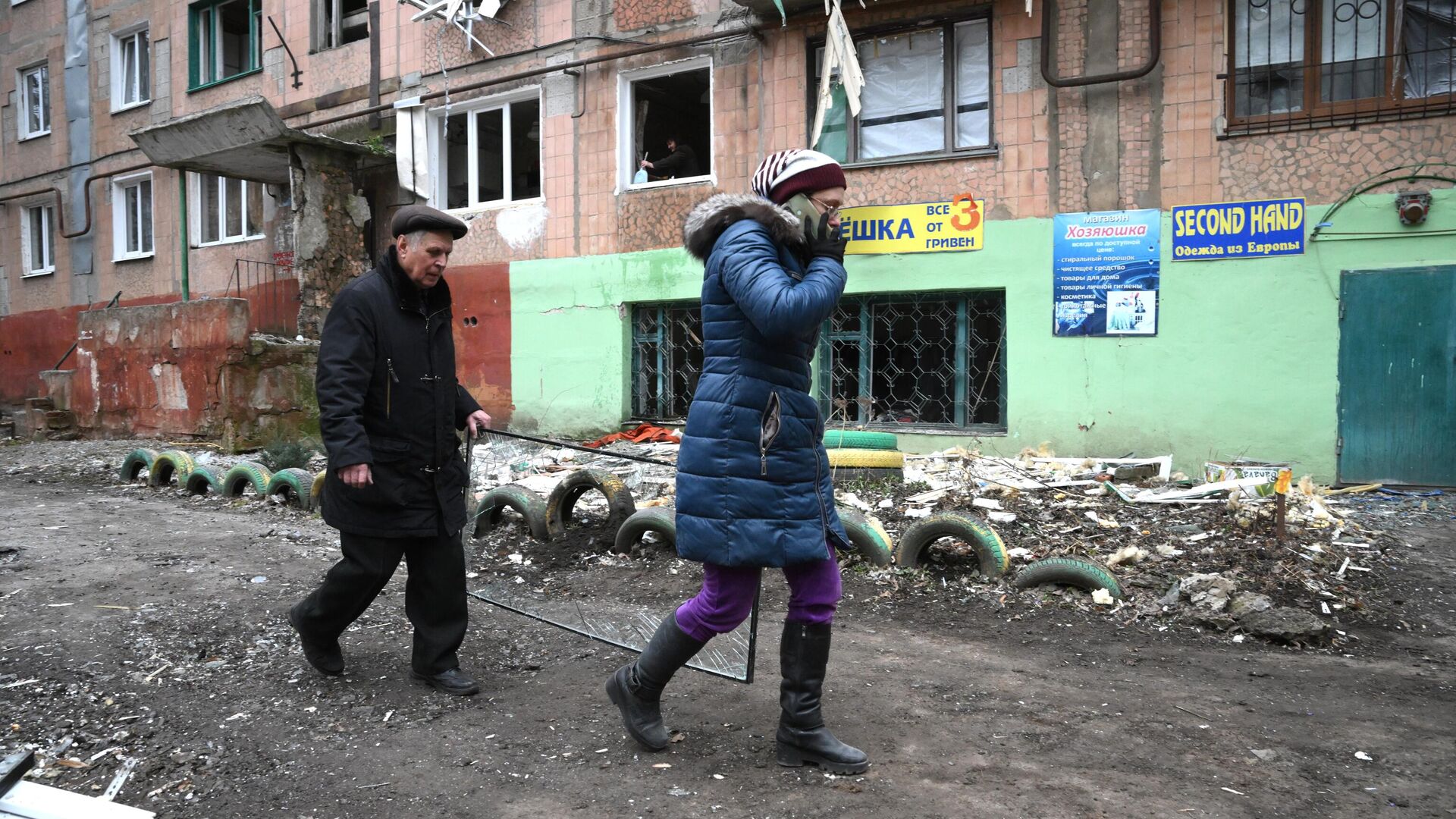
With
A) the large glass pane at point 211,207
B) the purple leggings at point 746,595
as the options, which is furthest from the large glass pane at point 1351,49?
the large glass pane at point 211,207

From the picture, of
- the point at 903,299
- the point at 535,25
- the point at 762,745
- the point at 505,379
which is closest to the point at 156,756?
the point at 762,745

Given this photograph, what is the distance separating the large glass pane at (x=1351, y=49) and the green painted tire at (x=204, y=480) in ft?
32.8

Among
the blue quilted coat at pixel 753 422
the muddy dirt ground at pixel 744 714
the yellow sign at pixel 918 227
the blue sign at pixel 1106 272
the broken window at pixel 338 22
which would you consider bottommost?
the muddy dirt ground at pixel 744 714

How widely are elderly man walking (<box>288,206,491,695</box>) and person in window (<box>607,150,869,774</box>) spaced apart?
1.07m

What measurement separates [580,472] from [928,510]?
88.3 inches

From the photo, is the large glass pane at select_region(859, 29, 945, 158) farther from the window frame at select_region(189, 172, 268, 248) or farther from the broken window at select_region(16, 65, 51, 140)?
the broken window at select_region(16, 65, 51, 140)

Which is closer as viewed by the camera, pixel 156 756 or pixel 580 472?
pixel 156 756

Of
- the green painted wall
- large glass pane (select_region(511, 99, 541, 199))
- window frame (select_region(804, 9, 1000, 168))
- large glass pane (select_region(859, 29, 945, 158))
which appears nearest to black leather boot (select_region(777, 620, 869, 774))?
the green painted wall

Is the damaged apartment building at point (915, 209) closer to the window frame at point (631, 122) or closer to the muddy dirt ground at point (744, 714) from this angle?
the window frame at point (631, 122)

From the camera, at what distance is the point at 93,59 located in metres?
18.1

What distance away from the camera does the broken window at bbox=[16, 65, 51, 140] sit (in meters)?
19.1

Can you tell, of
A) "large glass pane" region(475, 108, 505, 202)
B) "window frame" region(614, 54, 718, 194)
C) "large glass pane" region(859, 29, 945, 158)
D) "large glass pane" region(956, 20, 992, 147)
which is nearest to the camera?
"large glass pane" region(956, 20, 992, 147)

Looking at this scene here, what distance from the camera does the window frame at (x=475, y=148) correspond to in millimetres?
12555

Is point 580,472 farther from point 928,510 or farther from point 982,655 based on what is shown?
point 982,655
